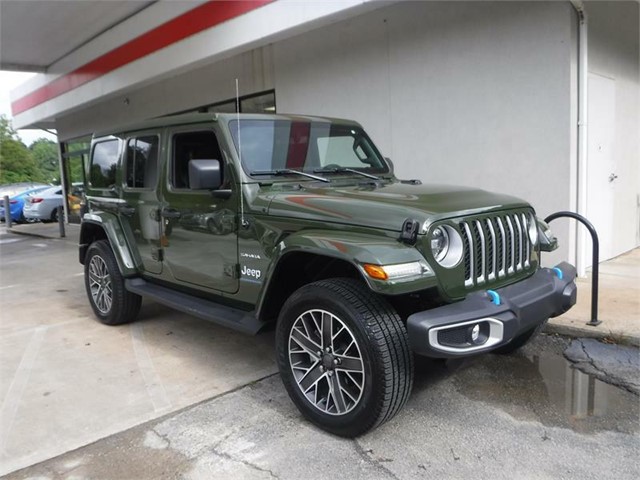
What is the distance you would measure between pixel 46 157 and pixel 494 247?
59.6 m

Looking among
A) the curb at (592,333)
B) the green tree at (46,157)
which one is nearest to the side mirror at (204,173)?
the curb at (592,333)

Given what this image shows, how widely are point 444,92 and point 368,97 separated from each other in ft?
4.10

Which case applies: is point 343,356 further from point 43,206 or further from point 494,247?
point 43,206

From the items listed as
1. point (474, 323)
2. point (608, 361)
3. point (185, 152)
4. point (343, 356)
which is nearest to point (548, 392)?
point (608, 361)

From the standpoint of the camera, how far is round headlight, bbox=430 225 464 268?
2838 mm

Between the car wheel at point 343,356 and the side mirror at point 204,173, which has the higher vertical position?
the side mirror at point 204,173

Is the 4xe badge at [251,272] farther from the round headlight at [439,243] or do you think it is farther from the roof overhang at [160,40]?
the roof overhang at [160,40]

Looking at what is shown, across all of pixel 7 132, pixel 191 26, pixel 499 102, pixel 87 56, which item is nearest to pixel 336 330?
pixel 499 102

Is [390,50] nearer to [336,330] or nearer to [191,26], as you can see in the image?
[191,26]

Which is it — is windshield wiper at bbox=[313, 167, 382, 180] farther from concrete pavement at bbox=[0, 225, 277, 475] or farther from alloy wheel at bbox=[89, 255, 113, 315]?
alloy wheel at bbox=[89, 255, 113, 315]

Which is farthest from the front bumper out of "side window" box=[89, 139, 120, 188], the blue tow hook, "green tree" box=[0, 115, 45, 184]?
"green tree" box=[0, 115, 45, 184]

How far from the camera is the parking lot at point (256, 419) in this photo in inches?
107

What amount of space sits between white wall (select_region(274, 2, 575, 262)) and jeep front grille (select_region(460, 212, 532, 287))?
9.03 feet

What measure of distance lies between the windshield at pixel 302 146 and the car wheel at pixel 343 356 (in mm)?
1198
